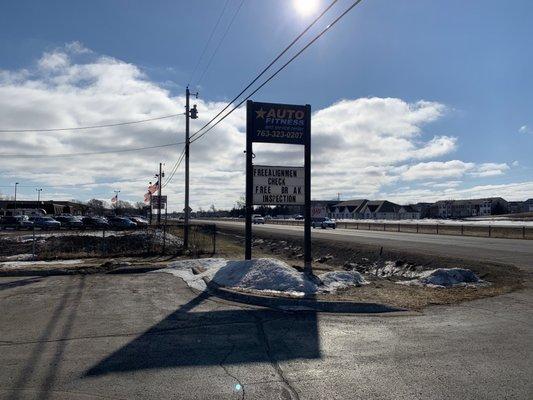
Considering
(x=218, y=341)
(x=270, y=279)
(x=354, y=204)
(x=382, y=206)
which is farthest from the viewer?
(x=354, y=204)

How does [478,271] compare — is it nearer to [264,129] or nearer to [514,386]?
[264,129]

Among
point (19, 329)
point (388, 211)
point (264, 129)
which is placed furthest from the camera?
point (388, 211)

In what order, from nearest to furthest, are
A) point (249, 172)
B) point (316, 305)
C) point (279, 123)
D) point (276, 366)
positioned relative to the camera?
point (276, 366)
point (316, 305)
point (249, 172)
point (279, 123)

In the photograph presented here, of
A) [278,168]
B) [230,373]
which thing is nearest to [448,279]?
[278,168]

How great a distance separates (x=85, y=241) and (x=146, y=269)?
32.6 ft

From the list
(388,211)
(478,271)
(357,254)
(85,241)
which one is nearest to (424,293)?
(478,271)

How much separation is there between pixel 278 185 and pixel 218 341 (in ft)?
29.8

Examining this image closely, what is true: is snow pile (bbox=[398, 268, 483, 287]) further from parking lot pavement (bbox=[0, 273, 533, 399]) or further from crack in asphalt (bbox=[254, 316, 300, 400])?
crack in asphalt (bbox=[254, 316, 300, 400])

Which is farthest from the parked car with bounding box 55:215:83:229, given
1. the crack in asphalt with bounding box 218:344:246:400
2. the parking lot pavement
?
the crack in asphalt with bounding box 218:344:246:400

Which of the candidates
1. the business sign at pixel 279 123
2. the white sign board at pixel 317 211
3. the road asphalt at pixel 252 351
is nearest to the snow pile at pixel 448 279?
the road asphalt at pixel 252 351

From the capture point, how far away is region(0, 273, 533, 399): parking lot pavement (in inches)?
204

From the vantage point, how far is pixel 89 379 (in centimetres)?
543

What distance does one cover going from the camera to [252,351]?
6566 millimetres

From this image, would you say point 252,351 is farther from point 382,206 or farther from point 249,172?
point 382,206
